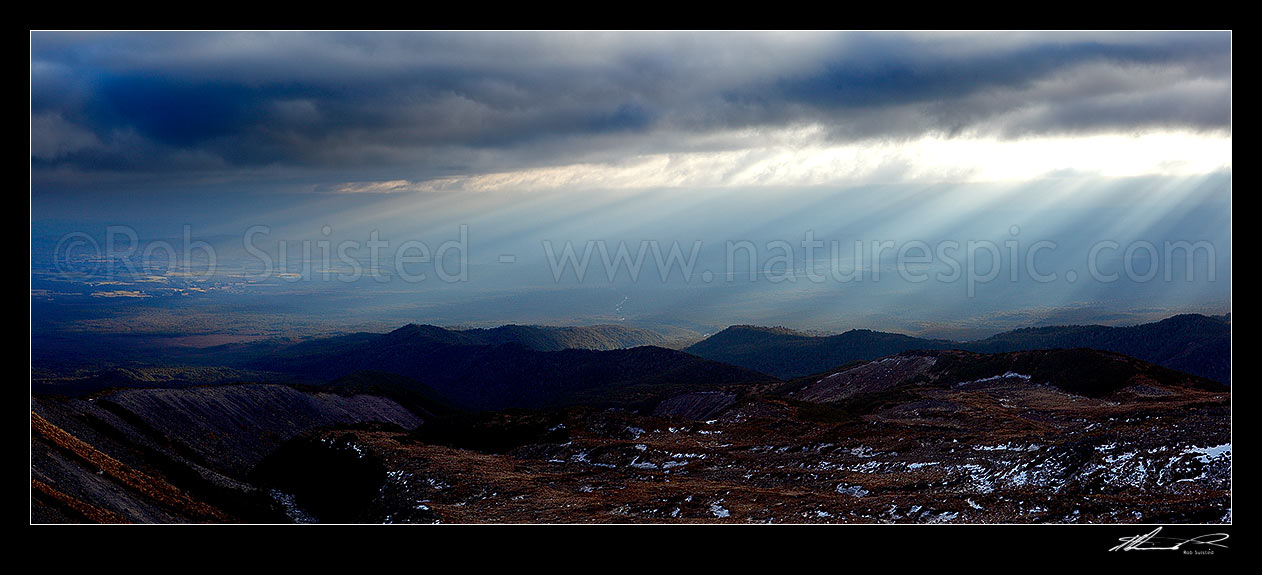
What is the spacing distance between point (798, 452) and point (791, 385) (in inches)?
2764

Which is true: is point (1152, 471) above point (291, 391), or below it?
above

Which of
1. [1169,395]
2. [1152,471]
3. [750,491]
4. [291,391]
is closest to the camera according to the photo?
[1152,471]

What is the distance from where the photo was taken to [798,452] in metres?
42.7
